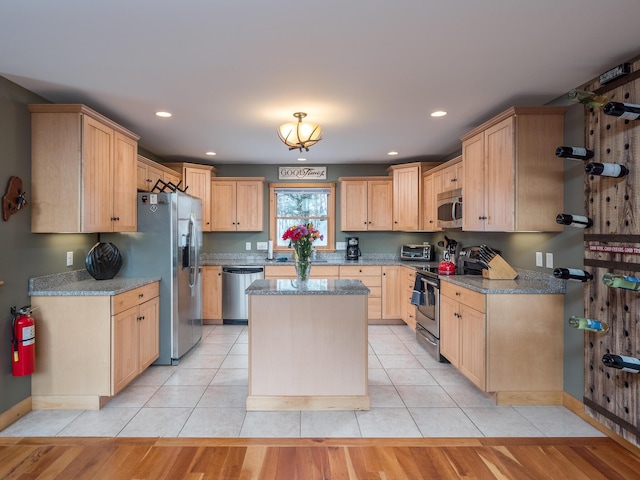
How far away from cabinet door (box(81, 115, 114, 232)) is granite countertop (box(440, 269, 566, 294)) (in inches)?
123

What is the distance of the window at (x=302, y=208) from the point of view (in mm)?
5762

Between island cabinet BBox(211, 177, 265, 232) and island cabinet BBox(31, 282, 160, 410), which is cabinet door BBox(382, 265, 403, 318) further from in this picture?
island cabinet BBox(31, 282, 160, 410)

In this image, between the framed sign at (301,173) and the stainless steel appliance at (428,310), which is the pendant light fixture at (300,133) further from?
the framed sign at (301,173)

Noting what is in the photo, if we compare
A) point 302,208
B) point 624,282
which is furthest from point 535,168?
point 302,208

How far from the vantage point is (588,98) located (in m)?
2.34

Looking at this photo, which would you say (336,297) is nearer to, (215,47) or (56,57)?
(215,47)

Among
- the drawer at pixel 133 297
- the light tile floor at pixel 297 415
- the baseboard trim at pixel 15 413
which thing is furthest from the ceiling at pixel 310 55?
the light tile floor at pixel 297 415

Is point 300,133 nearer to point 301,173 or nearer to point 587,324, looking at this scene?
point 587,324

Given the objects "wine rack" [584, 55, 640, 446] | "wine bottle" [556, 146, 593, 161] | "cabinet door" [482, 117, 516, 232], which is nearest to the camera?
"wine rack" [584, 55, 640, 446]

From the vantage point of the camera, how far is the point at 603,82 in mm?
2439

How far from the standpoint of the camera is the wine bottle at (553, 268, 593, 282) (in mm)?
2418

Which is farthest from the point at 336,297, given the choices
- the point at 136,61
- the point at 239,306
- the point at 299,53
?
the point at 239,306

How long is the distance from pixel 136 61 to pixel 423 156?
156 inches

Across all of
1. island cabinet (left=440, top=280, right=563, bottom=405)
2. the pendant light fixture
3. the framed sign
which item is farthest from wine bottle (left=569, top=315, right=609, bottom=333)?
the framed sign
